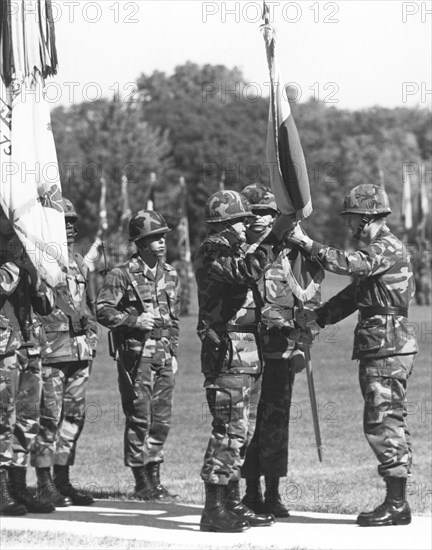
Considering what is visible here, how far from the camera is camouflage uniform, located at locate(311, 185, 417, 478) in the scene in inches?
378

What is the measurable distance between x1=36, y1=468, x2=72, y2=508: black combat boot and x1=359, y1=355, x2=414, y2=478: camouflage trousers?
280 cm

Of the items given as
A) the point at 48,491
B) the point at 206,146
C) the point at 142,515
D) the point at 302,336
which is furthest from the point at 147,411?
the point at 206,146

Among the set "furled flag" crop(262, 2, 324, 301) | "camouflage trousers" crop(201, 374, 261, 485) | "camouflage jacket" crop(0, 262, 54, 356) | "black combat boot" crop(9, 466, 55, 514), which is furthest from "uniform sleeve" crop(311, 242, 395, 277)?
"black combat boot" crop(9, 466, 55, 514)

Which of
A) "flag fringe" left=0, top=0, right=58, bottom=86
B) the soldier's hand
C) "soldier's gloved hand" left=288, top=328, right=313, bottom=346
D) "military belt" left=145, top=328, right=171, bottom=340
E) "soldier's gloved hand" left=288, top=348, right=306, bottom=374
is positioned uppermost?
"flag fringe" left=0, top=0, right=58, bottom=86

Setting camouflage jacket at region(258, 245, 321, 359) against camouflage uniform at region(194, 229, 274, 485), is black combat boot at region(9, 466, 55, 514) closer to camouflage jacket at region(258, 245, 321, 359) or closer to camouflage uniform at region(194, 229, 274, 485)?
camouflage uniform at region(194, 229, 274, 485)

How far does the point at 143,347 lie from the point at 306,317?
1.86 m

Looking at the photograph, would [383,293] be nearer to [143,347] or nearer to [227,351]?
[227,351]

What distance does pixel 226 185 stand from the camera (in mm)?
77625

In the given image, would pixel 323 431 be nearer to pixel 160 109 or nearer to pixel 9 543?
pixel 9 543

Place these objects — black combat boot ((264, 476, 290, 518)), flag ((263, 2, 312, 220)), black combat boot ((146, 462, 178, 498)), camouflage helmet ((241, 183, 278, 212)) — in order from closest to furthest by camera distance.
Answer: flag ((263, 2, 312, 220)), black combat boot ((264, 476, 290, 518)), camouflage helmet ((241, 183, 278, 212)), black combat boot ((146, 462, 178, 498))

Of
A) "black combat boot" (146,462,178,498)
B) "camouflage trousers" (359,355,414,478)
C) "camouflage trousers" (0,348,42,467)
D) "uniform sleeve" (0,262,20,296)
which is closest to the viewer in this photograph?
"camouflage trousers" (359,355,414,478)

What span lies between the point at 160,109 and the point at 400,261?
271ft

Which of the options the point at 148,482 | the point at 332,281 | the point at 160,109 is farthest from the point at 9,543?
the point at 160,109

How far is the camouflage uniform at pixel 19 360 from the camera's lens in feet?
32.4
